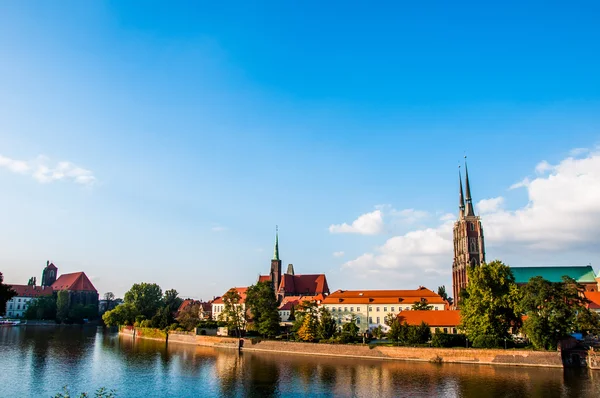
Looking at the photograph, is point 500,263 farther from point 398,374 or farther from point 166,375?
point 166,375

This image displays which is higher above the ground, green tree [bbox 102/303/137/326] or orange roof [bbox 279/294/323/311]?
orange roof [bbox 279/294/323/311]

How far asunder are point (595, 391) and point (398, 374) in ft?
60.8

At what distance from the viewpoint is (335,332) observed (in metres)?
73.4

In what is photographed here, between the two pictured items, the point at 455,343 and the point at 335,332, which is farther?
the point at 335,332

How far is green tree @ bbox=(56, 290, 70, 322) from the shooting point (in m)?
144

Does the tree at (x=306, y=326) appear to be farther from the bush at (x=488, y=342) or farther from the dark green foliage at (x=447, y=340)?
the bush at (x=488, y=342)

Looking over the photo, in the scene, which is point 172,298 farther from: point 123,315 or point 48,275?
point 48,275

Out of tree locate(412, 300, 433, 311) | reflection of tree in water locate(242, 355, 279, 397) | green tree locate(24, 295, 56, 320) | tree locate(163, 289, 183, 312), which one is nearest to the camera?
reflection of tree in water locate(242, 355, 279, 397)

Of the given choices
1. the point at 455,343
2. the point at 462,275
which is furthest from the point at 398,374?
the point at 462,275

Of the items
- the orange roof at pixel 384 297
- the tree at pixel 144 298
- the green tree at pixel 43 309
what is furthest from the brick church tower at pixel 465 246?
the green tree at pixel 43 309

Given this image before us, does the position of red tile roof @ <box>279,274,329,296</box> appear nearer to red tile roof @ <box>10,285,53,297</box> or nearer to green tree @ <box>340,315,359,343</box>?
green tree @ <box>340,315,359,343</box>

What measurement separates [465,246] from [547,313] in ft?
196

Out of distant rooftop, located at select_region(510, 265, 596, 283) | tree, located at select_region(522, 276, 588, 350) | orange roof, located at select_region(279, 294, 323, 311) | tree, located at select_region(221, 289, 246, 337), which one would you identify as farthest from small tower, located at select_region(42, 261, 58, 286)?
tree, located at select_region(522, 276, 588, 350)

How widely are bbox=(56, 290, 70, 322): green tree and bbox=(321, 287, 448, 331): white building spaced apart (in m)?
93.5
